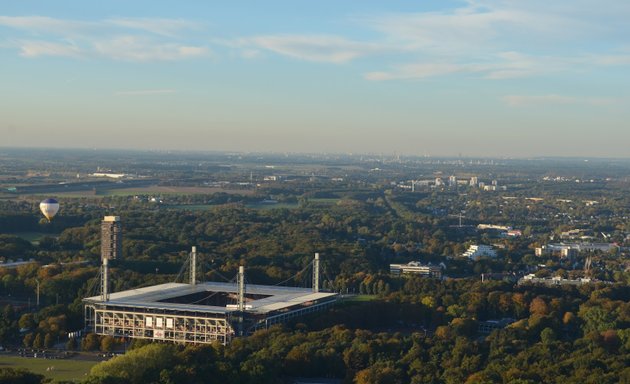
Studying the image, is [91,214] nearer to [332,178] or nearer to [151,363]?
[151,363]

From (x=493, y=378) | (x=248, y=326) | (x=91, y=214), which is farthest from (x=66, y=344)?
(x=91, y=214)

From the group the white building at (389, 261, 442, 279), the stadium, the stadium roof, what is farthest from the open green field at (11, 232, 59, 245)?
the stadium

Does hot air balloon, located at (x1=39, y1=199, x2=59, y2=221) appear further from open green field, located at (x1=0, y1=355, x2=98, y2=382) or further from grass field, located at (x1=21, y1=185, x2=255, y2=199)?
grass field, located at (x1=21, y1=185, x2=255, y2=199)

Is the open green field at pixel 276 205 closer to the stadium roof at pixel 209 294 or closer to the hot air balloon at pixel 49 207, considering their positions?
the hot air balloon at pixel 49 207

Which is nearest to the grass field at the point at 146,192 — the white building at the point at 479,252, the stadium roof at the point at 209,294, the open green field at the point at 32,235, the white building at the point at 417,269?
the open green field at the point at 32,235

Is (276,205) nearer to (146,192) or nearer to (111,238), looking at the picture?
(146,192)

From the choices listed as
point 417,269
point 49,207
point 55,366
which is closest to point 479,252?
point 417,269
